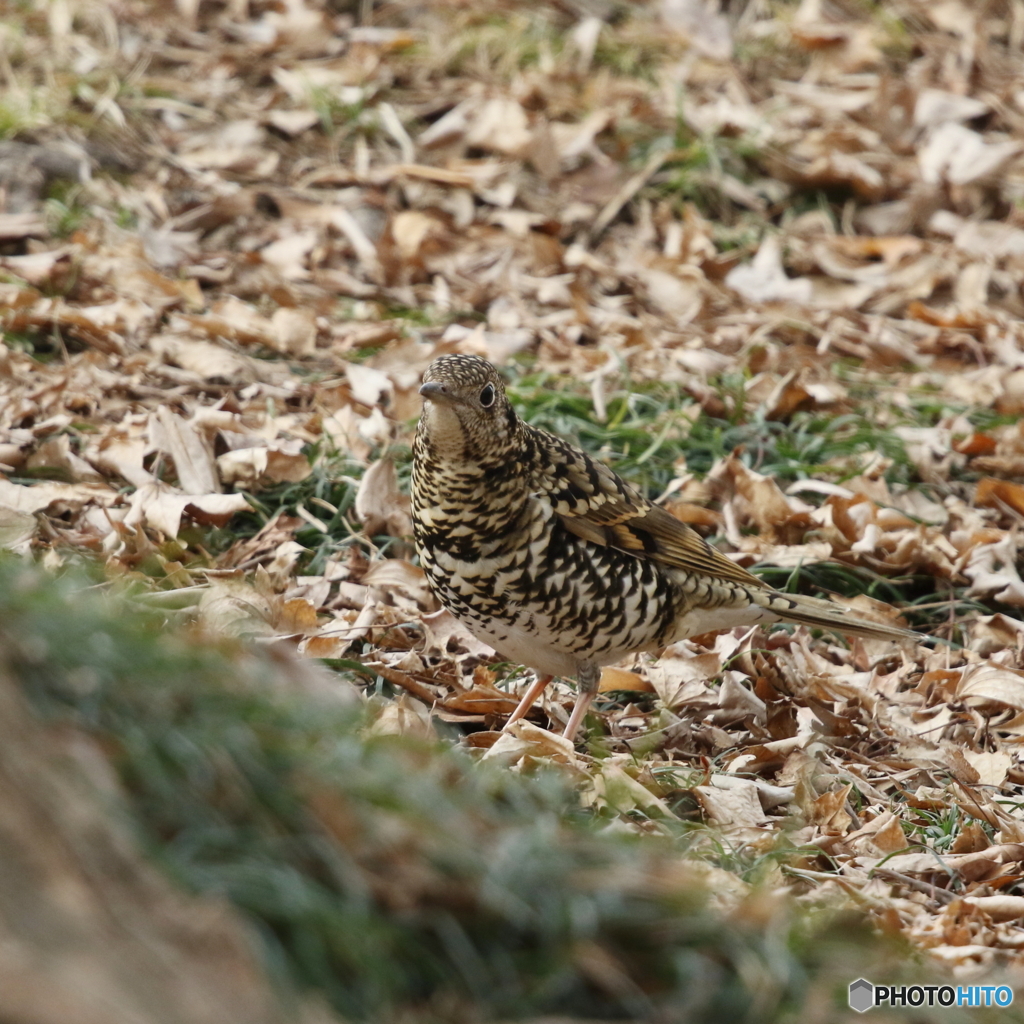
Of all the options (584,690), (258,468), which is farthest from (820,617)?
(258,468)

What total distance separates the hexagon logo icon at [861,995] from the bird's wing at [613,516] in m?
2.29

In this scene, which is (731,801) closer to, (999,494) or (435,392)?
(435,392)

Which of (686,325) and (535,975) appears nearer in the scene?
(535,975)

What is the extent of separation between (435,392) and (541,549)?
2.11 ft

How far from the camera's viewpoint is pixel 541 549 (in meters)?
4.31

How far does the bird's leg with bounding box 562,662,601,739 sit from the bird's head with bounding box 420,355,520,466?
0.87 m

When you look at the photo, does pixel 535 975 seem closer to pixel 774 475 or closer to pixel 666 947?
pixel 666 947

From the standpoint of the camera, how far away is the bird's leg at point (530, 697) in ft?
14.9

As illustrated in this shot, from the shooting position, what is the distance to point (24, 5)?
849 centimetres

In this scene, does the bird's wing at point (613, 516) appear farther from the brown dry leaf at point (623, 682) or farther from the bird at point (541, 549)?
the brown dry leaf at point (623, 682)

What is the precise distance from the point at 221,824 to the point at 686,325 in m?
5.62

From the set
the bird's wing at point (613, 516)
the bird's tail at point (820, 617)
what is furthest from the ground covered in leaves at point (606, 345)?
the bird's wing at point (613, 516)

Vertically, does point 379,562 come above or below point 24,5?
below

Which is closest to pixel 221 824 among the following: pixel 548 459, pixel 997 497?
pixel 548 459
